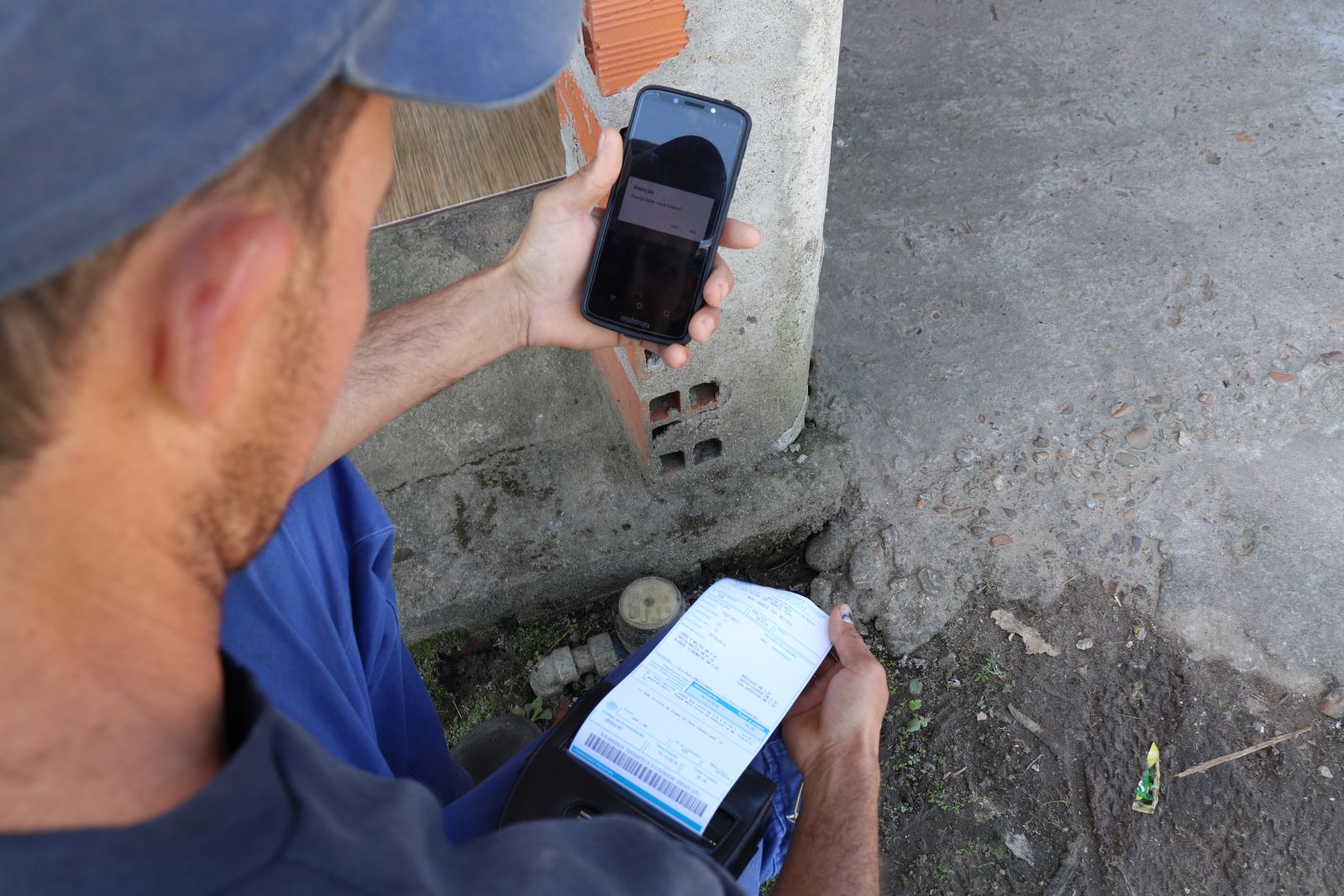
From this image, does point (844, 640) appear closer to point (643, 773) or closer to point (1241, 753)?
point (643, 773)

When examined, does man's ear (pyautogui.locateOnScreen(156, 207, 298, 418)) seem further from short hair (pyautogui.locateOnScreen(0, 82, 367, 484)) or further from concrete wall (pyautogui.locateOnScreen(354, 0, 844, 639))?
concrete wall (pyautogui.locateOnScreen(354, 0, 844, 639))

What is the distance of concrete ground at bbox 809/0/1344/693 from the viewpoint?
2.10 m

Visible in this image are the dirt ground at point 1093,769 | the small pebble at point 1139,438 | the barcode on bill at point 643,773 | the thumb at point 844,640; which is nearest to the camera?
the barcode on bill at point 643,773

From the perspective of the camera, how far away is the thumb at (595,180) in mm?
1344

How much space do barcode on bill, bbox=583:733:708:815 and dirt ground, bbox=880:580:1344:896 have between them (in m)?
0.78

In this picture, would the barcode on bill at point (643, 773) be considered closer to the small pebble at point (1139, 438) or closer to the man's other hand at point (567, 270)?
the man's other hand at point (567, 270)

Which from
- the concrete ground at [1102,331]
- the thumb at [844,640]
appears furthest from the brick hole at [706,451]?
the thumb at [844,640]

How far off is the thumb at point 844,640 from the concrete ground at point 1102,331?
592mm

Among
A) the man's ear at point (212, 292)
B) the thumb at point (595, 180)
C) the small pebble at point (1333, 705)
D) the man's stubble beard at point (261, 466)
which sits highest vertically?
the man's ear at point (212, 292)

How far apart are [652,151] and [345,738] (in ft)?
3.09

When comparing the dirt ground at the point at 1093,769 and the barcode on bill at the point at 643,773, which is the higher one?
the barcode on bill at the point at 643,773

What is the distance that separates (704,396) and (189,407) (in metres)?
1.40

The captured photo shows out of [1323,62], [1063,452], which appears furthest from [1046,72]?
[1063,452]

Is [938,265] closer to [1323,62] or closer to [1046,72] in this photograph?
[1046,72]
